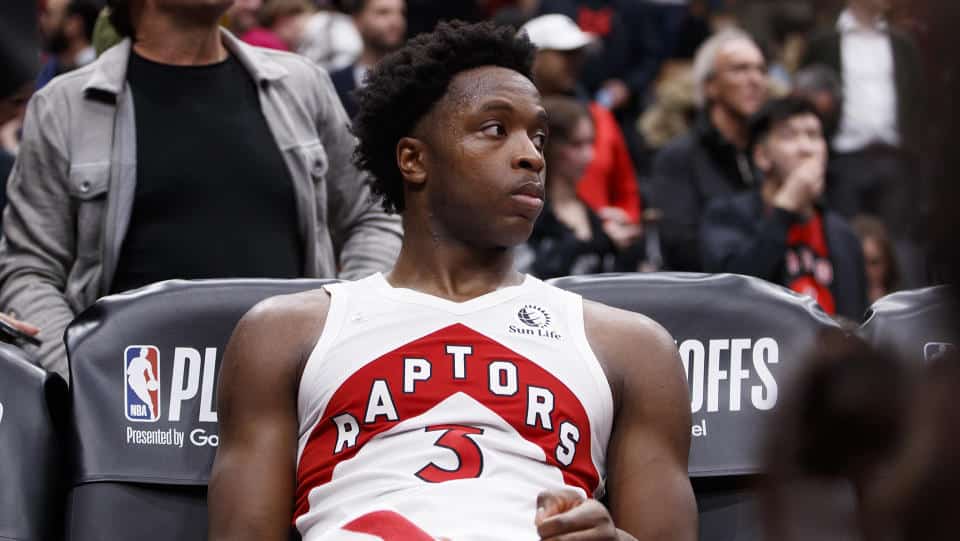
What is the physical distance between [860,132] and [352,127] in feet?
16.5

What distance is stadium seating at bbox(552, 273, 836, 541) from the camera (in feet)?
11.6

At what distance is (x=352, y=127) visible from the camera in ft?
12.4

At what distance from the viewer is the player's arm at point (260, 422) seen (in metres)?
3.11

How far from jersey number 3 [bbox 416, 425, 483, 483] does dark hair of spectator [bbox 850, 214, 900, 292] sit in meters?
4.38

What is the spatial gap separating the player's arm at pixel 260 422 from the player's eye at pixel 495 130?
20.8 inches

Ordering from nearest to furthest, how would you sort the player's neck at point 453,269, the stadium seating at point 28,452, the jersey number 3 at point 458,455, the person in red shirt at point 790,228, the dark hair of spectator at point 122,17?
the jersey number 3 at point 458,455, the stadium seating at point 28,452, the player's neck at point 453,269, the dark hair of spectator at point 122,17, the person in red shirt at point 790,228

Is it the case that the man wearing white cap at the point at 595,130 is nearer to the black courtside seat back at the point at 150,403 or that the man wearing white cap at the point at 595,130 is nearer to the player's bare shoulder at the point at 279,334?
the black courtside seat back at the point at 150,403

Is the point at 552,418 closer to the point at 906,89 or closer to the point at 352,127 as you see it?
the point at 352,127

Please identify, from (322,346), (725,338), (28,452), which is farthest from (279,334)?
(725,338)

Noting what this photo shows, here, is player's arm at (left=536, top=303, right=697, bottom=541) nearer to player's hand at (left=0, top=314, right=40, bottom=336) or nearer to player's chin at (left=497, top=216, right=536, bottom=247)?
player's chin at (left=497, top=216, right=536, bottom=247)

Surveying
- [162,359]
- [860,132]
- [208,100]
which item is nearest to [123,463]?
[162,359]

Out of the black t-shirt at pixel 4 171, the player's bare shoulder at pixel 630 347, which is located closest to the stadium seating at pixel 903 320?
the player's bare shoulder at pixel 630 347

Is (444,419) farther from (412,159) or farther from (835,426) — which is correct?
(835,426)

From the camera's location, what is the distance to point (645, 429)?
3.21m
